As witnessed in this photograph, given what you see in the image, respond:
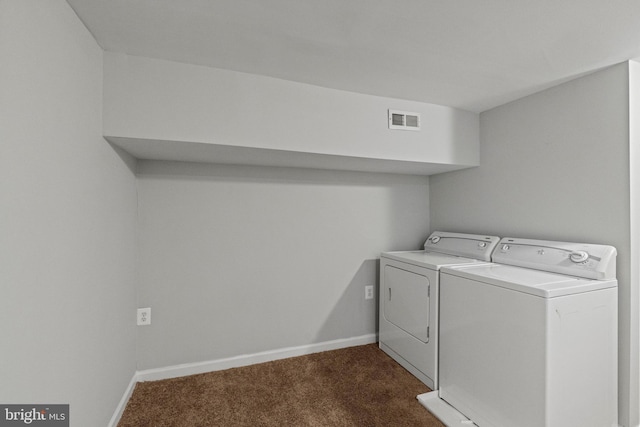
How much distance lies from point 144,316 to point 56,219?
4.13 ft

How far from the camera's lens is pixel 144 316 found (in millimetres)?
2025

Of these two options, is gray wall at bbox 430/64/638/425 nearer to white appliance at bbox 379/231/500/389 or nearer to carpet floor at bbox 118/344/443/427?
white appliance at bbox 379/231/500/389

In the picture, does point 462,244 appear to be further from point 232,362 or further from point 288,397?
point 232,362

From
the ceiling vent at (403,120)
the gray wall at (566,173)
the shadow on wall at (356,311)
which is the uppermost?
the ceiling vent at (403,120)

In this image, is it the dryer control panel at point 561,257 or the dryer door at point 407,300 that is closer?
the dryer control panel at point 561,257

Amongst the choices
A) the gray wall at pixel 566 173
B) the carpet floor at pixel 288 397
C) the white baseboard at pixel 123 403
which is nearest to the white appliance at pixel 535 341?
the gray wall at pixel 566 173

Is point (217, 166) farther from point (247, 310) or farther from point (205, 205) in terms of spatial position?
point (247, 310)

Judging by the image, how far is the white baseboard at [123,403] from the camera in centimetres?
157

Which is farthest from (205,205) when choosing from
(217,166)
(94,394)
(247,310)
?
(94,394)

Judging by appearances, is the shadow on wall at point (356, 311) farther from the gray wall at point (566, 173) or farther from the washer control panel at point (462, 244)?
the gray wall at point (566, 173)

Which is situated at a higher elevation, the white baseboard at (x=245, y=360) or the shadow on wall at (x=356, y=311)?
the shadow on wall at (x=356, y=311)

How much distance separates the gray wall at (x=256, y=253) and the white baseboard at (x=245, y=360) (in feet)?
0.14

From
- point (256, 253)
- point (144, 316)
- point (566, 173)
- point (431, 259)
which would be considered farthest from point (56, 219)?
point (566, 173)

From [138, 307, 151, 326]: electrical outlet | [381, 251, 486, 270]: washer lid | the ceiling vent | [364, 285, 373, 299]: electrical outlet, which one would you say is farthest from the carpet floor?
the ceiling vent
